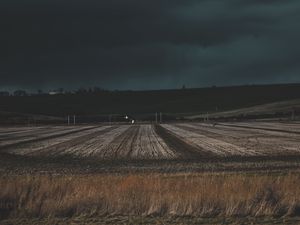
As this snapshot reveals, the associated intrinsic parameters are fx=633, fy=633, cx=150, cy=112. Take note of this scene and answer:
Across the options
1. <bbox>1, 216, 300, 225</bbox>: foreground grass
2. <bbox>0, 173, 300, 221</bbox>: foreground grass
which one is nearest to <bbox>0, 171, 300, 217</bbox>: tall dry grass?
<bbox>0, 173, 300, 221</bbox>: foreground grass

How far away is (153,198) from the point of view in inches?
710

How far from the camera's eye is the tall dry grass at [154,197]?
16.7 meters

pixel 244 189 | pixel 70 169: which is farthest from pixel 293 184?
pixel 70 169

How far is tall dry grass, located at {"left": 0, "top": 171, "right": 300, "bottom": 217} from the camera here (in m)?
16.7

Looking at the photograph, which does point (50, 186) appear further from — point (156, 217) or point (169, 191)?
point (156, 217)

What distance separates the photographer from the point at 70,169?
99.5ft

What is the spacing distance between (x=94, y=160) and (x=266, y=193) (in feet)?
60.6

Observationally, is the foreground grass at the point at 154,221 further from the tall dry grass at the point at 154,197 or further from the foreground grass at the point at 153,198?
the tall dry grass at the point at 154,197

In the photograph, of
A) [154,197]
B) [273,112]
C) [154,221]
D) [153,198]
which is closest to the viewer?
[154,221]

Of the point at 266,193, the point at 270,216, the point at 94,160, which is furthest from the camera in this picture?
the point at 94,160

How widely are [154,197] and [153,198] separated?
129 millimetres

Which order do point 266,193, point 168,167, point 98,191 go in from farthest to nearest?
point 168,167 < point 98,191 < point 266,193

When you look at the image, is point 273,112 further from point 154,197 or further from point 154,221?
point 154,221

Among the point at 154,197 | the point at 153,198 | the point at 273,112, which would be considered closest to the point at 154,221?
the point at 153,198
